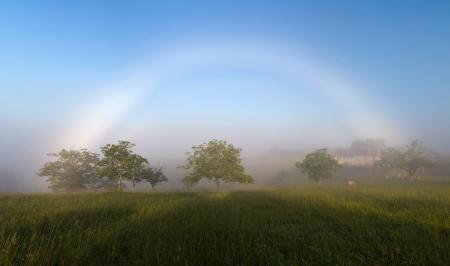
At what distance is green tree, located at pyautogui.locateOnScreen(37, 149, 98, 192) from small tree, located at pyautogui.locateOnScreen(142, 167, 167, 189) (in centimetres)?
1400

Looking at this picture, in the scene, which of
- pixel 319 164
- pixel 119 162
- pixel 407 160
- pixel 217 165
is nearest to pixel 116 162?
pixel 119 162

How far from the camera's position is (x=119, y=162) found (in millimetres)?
49656

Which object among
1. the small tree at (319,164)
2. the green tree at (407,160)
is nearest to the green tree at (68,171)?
the small tree at (319,164)

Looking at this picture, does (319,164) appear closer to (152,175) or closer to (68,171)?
(152,175)

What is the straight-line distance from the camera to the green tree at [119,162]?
159 feet

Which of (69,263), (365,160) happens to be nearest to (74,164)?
(69,263)

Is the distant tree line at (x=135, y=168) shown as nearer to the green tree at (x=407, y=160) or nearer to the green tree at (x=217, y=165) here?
the green tree at (x=217, y=165)

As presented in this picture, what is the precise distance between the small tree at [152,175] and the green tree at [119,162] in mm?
5849

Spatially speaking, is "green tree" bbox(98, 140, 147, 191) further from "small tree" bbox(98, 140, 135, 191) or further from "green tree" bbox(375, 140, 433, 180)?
"green tree" bbox(375, 140, 433, 180)

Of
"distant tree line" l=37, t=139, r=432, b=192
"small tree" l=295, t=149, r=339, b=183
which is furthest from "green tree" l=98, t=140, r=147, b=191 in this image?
"small tree" l=295, t=149, r=339, b=183

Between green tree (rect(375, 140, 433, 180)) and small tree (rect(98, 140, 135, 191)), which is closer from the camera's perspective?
small tree (rect(98, 140, 135, 191))

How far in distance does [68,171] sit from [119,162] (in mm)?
21369

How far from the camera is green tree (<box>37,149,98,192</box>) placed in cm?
6197

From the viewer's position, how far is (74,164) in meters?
63.2
